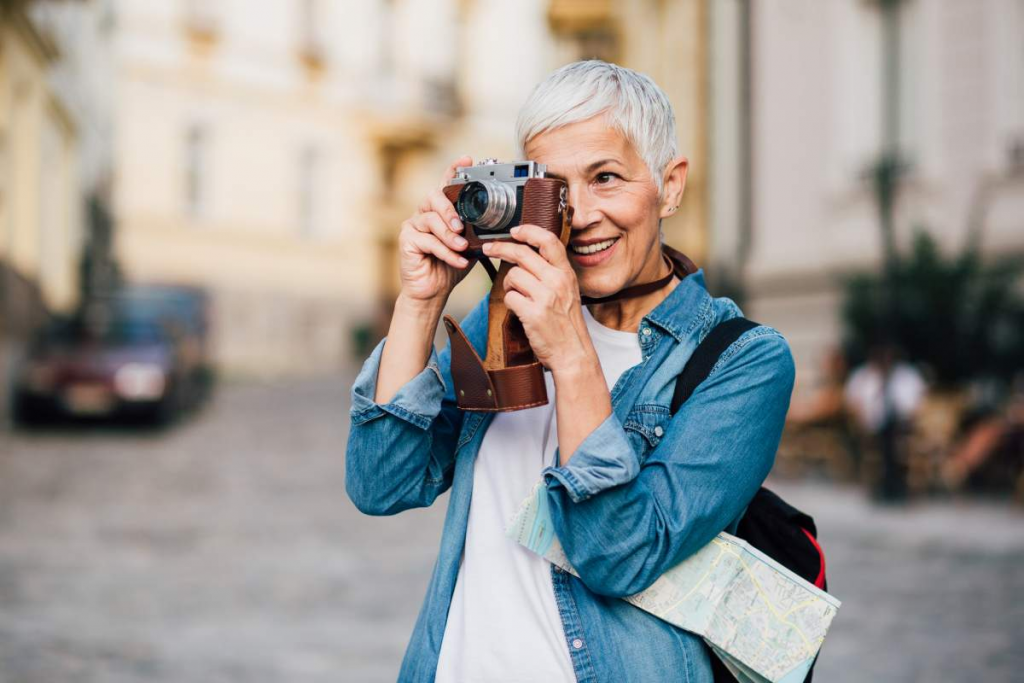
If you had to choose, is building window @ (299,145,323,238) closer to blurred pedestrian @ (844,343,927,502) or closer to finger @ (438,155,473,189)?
blurred pedestrian @ (844,343,927,502)

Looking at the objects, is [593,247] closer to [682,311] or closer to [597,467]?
[682,311]

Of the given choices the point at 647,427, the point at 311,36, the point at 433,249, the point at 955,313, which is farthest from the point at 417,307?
the point at 311,36

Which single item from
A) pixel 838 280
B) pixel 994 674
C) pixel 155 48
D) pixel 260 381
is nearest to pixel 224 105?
pixel 155 48

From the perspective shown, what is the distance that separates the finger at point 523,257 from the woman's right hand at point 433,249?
5.4 inches

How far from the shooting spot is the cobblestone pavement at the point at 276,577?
17.7 feet

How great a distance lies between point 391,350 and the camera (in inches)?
74.0

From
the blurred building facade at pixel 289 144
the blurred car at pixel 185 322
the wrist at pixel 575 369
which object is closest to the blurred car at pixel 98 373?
the blurred car at pixel 185 322

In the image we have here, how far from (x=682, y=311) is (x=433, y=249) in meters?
0.43

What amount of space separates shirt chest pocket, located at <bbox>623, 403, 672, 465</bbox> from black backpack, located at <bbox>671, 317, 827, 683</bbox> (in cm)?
3

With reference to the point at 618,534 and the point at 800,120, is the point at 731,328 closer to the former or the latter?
the point at 618,534

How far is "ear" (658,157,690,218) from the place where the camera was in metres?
1.91

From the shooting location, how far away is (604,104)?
1.77 m

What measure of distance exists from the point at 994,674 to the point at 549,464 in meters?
4.15

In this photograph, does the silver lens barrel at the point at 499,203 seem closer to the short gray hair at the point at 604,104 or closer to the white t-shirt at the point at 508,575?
the short gray hair at the point at 604,104
